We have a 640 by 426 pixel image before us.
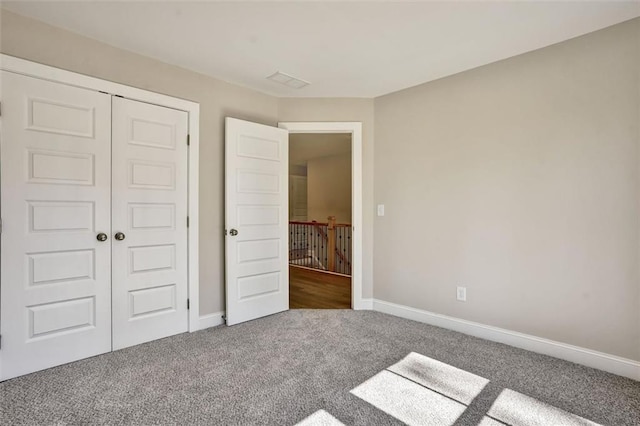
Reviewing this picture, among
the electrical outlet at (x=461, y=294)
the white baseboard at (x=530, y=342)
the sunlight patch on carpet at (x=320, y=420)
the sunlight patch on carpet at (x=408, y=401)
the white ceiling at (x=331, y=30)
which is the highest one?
the white ceiling at (x=331, y=30)

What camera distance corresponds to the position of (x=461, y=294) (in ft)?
10.0

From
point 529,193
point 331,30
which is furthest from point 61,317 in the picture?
point 529,193

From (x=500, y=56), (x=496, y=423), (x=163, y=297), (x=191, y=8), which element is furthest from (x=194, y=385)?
(x=500, y=56)

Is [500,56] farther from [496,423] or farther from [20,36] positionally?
A: [20,36]

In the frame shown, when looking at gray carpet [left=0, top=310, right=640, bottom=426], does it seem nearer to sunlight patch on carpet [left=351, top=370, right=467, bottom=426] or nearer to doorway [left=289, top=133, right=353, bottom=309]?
sunlight patch on carpet [left=351, top=370, right=467, bottom=426]

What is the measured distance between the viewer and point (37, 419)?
1730 millimetres

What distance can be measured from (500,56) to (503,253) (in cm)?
168

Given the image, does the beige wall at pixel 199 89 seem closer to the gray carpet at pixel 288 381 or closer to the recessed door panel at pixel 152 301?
the recessed door panel at pixel 152 301

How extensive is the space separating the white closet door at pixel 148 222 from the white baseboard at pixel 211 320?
156 mm

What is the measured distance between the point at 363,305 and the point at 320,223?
3269 mm

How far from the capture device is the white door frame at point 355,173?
12.1 ft

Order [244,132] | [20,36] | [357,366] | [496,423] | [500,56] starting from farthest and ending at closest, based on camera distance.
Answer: [244,132] → [500,56] → [357,366] → [20,36] → [496,423]

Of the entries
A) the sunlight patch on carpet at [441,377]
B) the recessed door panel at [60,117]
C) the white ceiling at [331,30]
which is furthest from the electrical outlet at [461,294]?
the recessed door panel at [60,117]

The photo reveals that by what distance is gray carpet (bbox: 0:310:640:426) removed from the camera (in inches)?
70.1
